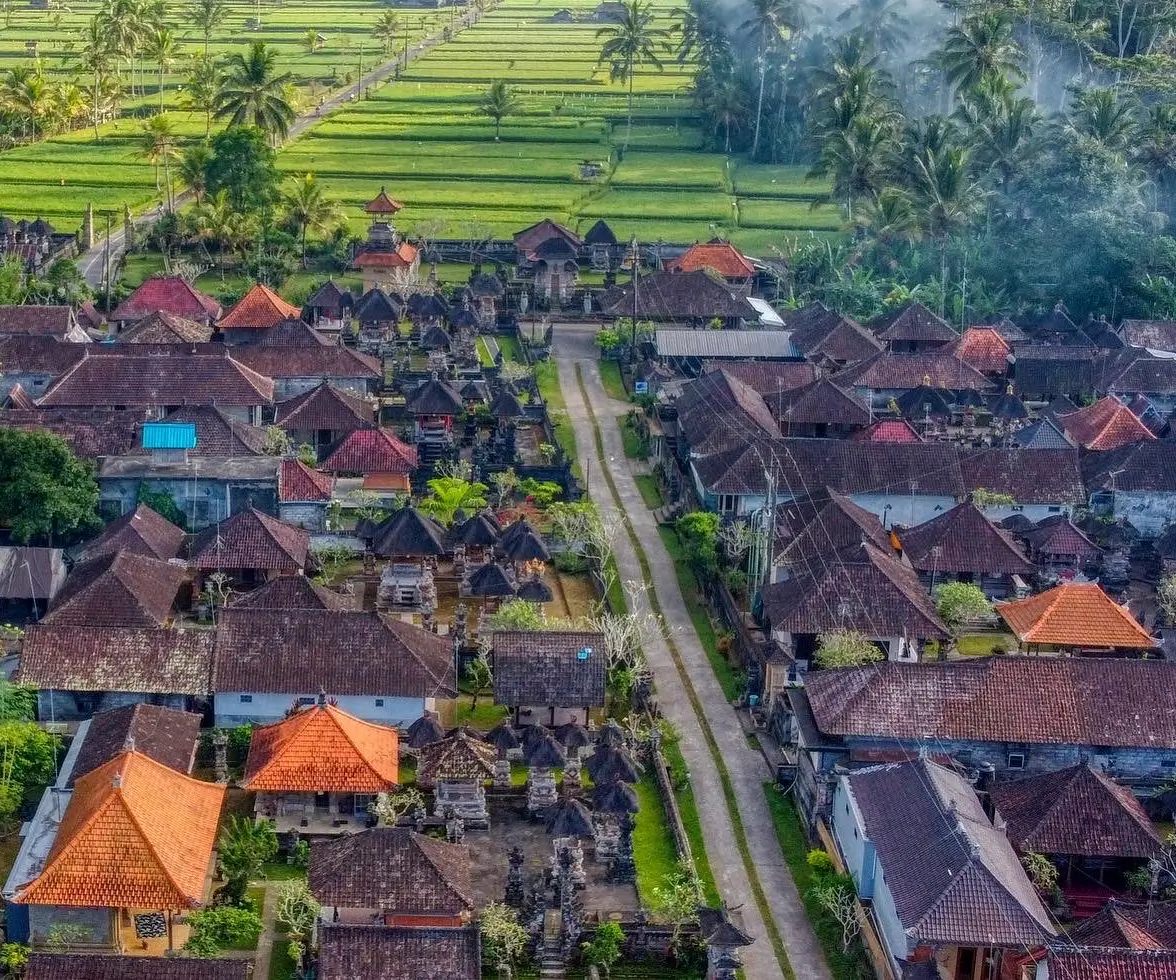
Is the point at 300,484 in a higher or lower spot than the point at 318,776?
lower

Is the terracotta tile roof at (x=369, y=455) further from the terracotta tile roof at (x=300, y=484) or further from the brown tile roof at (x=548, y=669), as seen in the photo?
the brown tile roof at (x=548, y=669)

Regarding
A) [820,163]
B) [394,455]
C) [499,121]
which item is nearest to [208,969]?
[394,455]

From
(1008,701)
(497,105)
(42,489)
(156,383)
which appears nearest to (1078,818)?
(1008,701)

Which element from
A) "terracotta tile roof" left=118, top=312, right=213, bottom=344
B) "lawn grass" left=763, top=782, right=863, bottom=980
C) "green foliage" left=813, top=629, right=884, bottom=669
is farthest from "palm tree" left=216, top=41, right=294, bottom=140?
"lawn grass" left=763, top=782, right=863, bottom=980

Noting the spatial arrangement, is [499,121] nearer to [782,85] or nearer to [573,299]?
[782,85]

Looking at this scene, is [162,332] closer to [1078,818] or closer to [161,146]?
[161,146]

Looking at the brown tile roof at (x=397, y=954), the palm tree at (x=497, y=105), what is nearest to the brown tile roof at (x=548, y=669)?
the brown tile roof at (x=397, y=954)
